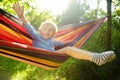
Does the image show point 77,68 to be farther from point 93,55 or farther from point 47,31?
point 93,55

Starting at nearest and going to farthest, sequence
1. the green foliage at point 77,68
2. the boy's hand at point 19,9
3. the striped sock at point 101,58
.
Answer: the striped sock at point 101,58 → the boy's hand at point 19,9 → the green foliage at point 77,68

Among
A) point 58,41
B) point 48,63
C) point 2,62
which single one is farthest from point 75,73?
point 48,63

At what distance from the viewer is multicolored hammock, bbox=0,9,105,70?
3939mm

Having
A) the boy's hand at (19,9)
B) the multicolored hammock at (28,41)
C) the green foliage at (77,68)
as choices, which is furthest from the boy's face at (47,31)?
the green foliage at (77,68)

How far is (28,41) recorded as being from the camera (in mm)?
4723

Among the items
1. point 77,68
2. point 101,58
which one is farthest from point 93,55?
point 77,68

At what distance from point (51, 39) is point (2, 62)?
759 cm

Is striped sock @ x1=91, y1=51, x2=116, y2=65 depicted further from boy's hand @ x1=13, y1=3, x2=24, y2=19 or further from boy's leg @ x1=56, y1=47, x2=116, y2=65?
boy's hand @ x1=13, y1=3, x2=24, y2=19

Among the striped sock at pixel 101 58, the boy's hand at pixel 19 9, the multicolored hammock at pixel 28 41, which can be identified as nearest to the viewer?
the striped sock at pixel 101 58

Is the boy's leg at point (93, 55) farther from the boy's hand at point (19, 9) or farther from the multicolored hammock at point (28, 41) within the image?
the boy's hand at point (19, 9)

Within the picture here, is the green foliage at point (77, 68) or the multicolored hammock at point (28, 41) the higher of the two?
the multicolored hammock at point (28, 41)

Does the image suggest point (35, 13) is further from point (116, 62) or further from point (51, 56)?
point (51, 56)

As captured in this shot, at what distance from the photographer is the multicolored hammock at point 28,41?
12.9 ft

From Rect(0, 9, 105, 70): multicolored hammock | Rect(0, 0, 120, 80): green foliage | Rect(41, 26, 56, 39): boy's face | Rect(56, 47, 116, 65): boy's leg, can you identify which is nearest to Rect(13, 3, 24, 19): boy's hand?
Rect(0, 9, 105, 70): multicolored hammock
